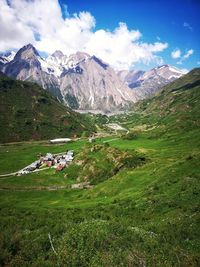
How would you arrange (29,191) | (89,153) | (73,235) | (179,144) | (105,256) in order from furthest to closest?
(179,144)
(89,153)
(29,191)
(73,235)
(105,256)

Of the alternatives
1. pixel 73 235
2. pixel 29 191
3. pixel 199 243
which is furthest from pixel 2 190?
pixel 199 243

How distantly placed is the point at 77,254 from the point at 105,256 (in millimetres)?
3173

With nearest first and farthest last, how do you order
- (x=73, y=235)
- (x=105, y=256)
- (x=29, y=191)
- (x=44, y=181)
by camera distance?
(x=105, y=256) < (x=73, y=235) < (x=29, y=191) < (x=44, y=181)

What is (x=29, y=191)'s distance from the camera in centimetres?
13625

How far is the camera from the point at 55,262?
94.3 feet

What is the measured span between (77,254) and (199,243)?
45.9ft

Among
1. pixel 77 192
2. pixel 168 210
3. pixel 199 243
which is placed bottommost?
pixel 77 192

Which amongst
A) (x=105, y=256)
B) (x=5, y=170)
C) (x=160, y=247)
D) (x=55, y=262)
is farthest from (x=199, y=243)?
(x=5, y=170)

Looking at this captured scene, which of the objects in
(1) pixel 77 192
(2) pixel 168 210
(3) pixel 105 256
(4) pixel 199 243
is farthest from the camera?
(1) pixel 77 192

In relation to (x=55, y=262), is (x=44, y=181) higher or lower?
lower

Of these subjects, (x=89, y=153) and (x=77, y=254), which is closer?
(x=77, y=254)

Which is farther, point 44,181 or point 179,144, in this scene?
point 179,144

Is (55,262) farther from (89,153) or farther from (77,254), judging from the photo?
(89,153)

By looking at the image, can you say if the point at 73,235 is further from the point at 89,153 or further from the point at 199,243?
the point at 89,153
